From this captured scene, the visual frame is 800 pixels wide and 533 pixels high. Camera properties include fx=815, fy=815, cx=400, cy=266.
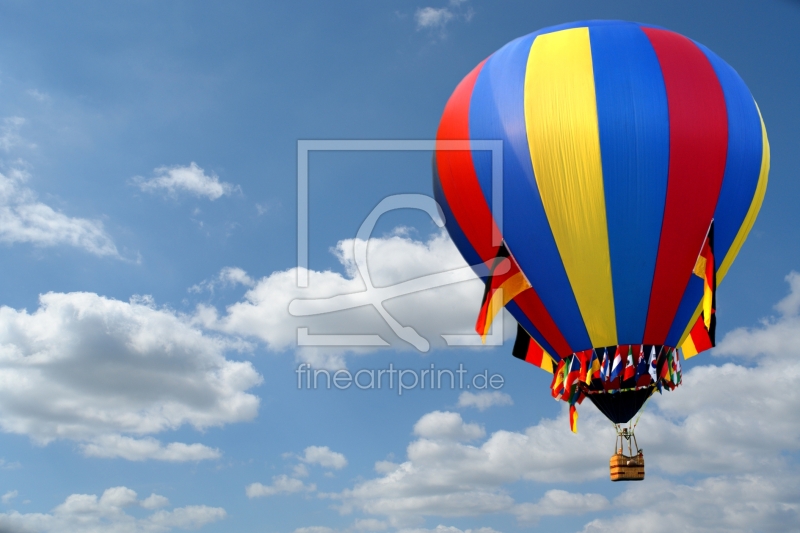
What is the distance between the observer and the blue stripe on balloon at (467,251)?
18328 mm

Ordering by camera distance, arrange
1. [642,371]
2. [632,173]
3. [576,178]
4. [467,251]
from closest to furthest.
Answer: [632,173] → [576,178] → [642,371] → [467,251]

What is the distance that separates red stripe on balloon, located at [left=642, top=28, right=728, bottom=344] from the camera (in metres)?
16.5

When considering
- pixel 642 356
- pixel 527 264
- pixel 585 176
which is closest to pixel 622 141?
pixel 585 176

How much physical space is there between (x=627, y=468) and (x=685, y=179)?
6.14 meters

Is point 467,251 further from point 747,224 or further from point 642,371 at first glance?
point 747,224

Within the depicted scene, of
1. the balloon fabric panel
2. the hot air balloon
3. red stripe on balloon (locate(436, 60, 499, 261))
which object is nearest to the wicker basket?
the hot air balloon

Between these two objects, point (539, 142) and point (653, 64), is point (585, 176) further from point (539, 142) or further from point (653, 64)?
point (653, 64)

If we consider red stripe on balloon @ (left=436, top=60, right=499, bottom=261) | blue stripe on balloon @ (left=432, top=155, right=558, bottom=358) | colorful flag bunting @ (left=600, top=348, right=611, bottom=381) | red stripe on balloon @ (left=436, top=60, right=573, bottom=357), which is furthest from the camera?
blue stripe on balloon @ (left=432, top=155, right=558, bottom=358)

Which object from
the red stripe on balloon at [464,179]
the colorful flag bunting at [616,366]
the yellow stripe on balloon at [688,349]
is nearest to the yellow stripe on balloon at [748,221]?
the yellow stripe on balloon at [688,349]

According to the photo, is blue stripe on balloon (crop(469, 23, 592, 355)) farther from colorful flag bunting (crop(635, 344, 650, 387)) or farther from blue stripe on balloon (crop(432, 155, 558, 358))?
colorful flag bunting (crop(635, 344, 650, 387))

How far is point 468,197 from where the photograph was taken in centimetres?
1822

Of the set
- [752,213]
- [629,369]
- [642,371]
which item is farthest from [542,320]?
[752,213]

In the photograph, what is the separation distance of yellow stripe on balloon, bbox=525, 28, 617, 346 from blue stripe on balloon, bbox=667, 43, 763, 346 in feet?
5.77

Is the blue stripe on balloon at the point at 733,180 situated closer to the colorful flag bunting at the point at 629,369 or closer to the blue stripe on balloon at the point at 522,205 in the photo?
the colorful flag bunting at the point at 629,369
